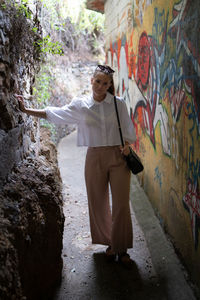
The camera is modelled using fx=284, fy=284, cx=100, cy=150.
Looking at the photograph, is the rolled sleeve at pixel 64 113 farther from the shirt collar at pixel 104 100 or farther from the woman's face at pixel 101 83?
the woman's face at pixel 101 83

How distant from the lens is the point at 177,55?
2.77 metres

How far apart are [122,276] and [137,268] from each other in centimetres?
22

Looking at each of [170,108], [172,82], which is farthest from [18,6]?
[170,108]

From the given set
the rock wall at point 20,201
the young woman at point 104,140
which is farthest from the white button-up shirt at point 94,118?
the rock wall at point 20,201

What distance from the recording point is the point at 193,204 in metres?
2.50

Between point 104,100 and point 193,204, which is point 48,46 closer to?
point 104,100

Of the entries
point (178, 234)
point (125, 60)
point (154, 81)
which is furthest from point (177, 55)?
point (125, 60)

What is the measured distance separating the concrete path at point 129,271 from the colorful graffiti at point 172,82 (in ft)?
1.91

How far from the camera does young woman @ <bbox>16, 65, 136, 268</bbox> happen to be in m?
2.77

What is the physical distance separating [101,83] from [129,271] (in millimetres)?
1985

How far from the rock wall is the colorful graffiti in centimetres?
129

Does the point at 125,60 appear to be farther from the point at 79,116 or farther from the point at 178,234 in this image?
the point at 178,234

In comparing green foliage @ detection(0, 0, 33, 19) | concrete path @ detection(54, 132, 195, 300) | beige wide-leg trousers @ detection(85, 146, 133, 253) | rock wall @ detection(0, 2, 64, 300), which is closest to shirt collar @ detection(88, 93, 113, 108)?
beige wide-leg trousers @ detection(85, 146, 133, 253)

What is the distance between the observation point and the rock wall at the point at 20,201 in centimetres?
177
